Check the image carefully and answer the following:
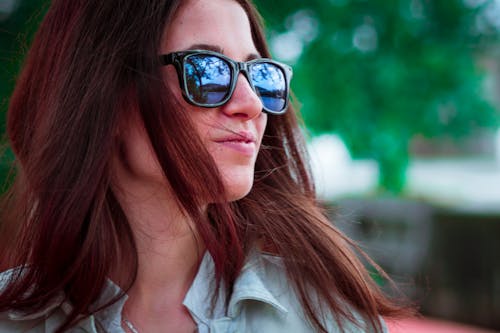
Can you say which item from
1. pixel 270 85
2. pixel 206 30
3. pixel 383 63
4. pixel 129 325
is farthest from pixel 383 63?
pixel 129 325

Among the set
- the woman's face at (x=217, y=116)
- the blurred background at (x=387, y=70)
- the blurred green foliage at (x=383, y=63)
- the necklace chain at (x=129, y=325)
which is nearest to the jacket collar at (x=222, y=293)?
the necklace chain at (x=129, y=325)

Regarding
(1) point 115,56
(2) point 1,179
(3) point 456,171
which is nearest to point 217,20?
(1) point 115,56

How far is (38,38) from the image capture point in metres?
1.79

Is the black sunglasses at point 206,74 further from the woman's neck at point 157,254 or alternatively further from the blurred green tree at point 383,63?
the blurred green tree at point 383,63

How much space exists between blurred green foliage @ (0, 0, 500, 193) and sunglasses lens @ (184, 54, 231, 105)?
2.59 m

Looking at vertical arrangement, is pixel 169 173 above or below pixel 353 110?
below

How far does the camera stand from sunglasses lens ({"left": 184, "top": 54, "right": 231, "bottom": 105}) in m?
1.55

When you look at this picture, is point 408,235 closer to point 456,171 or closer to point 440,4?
point 440,4

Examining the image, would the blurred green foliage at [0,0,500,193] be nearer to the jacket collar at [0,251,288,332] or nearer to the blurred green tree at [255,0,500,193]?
the blurred green tree at [255,0,500,193]

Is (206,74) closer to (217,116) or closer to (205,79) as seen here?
(205,79)

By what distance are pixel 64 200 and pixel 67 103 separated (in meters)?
0.27

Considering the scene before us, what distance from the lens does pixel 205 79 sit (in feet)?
5.08

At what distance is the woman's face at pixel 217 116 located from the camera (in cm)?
157

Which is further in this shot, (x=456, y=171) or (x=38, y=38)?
(x=456, y=171)
